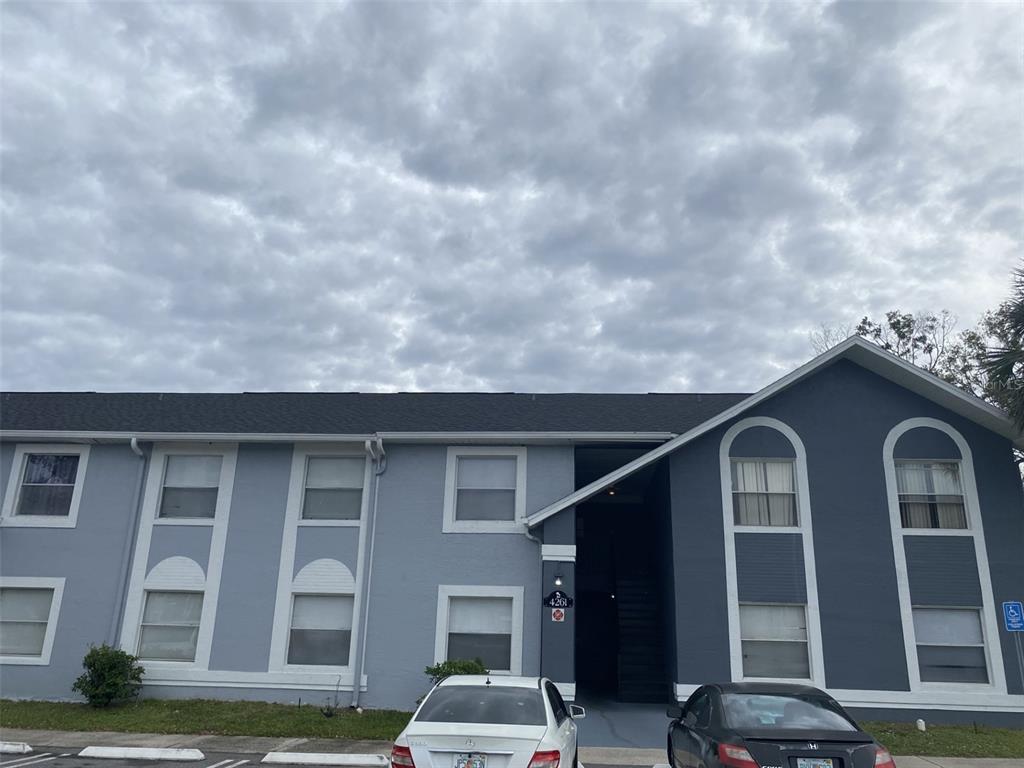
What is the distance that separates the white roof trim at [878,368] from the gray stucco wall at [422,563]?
37.2 inches

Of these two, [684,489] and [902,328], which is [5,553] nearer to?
[684,489]

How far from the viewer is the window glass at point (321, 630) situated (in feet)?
52.0

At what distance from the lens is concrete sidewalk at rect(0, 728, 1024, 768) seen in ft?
38.0

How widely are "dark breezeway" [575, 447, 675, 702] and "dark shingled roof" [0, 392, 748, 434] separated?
127 centimetres

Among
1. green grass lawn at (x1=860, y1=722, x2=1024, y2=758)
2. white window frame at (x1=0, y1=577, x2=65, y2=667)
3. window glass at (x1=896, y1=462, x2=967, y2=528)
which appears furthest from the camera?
white window frame at (x1=0, y1=577, x2=65, y2=667)

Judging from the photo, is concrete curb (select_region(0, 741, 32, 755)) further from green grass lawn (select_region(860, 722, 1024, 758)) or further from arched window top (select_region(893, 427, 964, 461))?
arched window top (select_region(893, 427, 964, 461))

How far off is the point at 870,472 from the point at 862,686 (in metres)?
4.10

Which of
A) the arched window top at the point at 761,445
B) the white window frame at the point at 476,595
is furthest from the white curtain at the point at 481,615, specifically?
the arched window top at the point at 761,445

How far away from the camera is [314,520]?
16.7 meters

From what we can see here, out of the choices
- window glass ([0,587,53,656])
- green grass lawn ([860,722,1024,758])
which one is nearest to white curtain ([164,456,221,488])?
window glass ([0,587,53,656])

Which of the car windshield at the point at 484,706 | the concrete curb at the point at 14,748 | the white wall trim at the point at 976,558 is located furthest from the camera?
the white wall trim at the point at 976,558

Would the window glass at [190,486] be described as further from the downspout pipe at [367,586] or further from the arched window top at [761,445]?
the arched window top at [761,445]

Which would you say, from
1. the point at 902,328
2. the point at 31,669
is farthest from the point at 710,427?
the point at 902,328

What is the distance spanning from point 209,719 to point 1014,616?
47.6 feet
